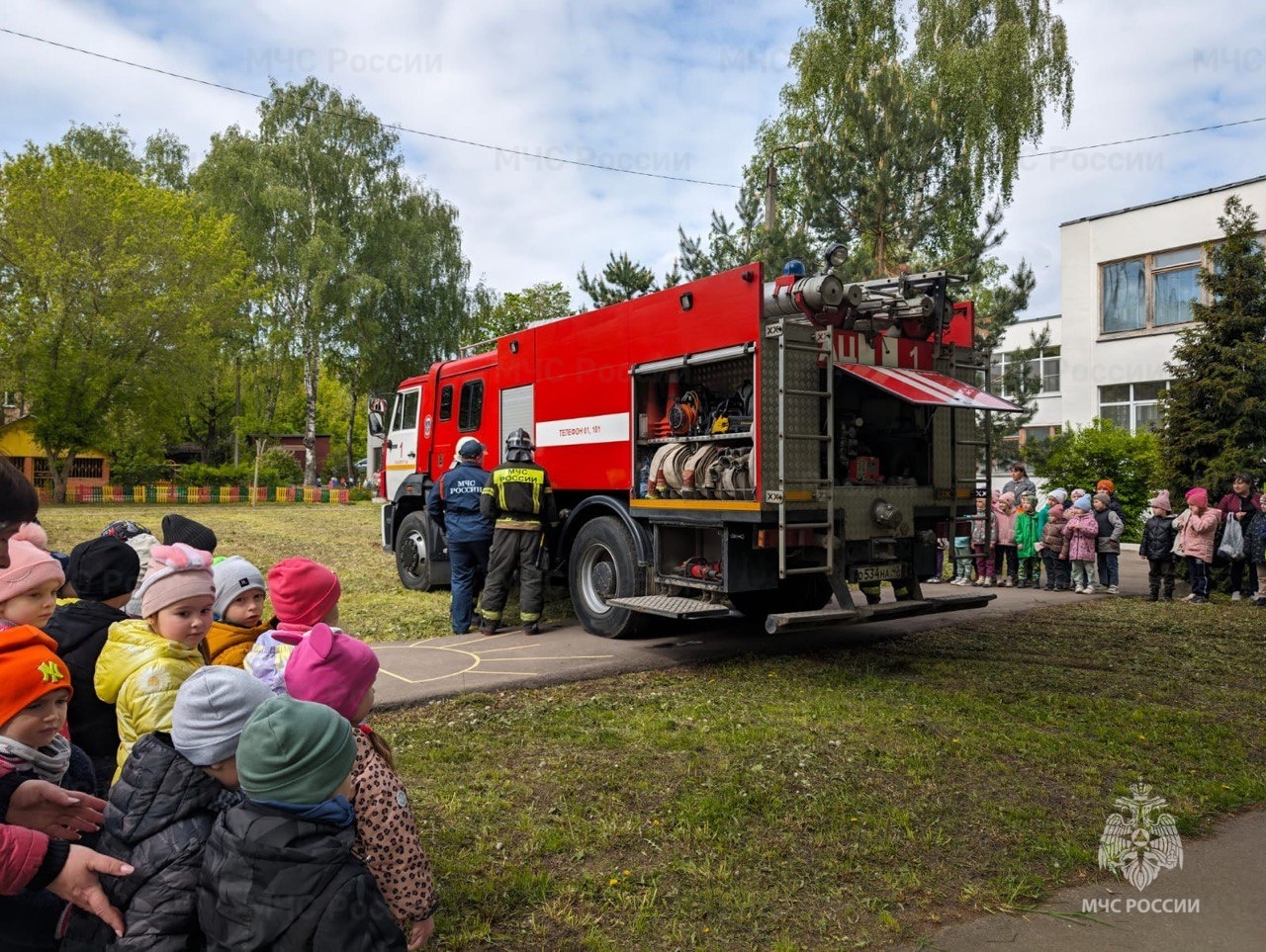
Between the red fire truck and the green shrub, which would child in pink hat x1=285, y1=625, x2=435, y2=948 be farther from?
the green shrub

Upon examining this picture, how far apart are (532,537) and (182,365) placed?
31.6 m

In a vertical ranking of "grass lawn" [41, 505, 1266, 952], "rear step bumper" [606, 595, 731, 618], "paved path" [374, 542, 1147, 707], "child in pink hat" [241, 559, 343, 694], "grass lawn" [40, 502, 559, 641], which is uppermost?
"child in pink hat" [241, 559, 343, 694]

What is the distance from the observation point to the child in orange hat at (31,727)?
7.18ft

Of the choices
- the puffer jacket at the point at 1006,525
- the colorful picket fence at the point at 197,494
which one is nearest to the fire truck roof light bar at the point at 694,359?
the puffer jacket at the point at 1006,525

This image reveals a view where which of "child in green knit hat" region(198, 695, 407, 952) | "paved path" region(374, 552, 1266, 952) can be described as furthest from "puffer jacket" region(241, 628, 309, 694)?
"paved path" region(374, 552, 1266, 952)

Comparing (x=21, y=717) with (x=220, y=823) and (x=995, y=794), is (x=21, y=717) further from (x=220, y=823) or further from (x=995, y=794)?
(x=995, y=794)

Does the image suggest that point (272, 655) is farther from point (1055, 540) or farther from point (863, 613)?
point (1055, 540)

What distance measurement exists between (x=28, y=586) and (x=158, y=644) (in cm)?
46

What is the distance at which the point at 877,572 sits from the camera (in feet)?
23.2

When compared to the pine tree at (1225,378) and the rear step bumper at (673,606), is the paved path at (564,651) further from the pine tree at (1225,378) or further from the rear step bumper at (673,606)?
the pine tree at (1225,378)

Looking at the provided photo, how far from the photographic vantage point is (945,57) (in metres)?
23.6

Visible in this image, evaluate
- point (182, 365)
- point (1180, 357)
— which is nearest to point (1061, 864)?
point (1180, 357)

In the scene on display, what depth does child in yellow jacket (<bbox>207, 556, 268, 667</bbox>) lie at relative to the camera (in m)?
3.45

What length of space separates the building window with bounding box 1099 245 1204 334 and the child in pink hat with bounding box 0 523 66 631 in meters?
26.0
